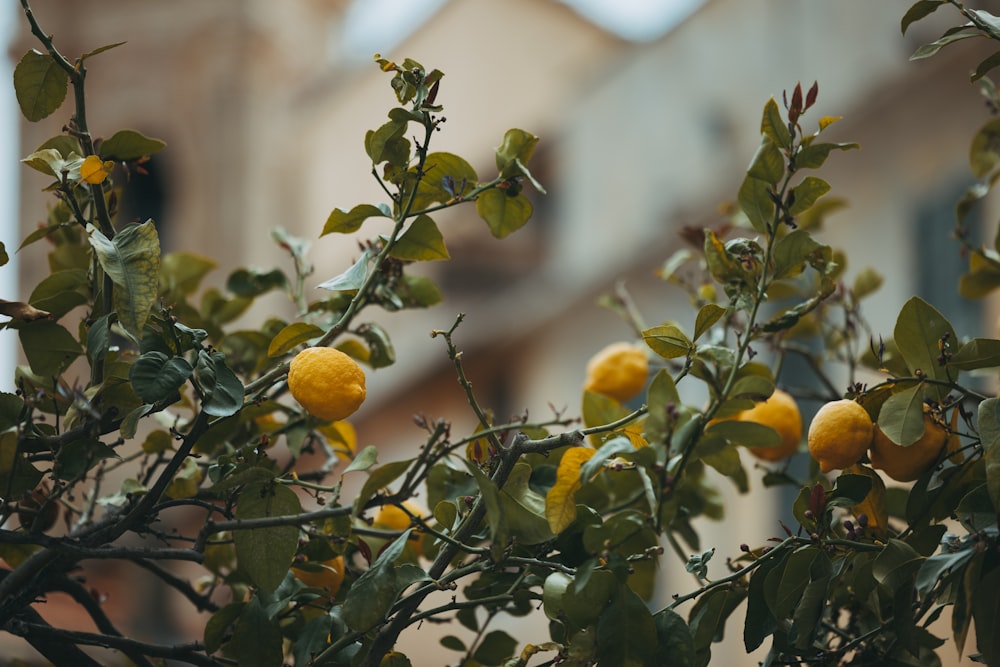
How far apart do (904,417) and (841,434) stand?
4cm

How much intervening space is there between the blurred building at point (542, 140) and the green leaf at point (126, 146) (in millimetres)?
1069

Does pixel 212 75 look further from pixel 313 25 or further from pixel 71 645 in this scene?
pixel 71 645

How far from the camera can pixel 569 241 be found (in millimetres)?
6344

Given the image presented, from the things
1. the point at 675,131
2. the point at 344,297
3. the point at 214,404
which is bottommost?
the point at 214,404

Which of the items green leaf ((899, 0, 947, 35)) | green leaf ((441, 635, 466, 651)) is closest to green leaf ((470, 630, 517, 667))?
green leaf ((441, 635, 466, 651))

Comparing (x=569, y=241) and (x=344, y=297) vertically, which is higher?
(x=569, y=241)

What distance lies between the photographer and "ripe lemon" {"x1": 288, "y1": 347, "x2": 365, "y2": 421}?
2.27ft

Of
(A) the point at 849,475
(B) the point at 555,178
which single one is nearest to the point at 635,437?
(A) the point at 849,475

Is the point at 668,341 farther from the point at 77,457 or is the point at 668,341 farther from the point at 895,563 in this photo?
the point at 77,457

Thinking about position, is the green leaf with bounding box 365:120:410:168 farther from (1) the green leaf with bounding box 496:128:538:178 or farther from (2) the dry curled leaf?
(2) the dry curled leaf

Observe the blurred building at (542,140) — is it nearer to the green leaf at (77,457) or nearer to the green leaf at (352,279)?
the green leaf at (352,279)

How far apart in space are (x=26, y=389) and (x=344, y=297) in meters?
0.21

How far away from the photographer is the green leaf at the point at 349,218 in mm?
738

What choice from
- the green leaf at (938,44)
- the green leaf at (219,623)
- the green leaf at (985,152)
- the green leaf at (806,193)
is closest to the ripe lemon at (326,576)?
the green leaf at (219,623)
